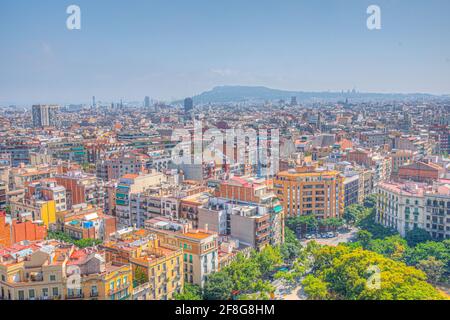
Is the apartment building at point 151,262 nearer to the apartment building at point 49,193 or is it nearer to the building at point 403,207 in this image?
the apartment building at point 49,193

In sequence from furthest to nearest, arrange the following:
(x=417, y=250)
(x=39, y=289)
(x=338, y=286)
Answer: (x=417, y=250) → (x=338, y=286) → (x=39, y=289)

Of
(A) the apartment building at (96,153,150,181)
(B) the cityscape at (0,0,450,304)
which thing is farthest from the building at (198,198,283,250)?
(A) the apartment building at (96,153,150,181)

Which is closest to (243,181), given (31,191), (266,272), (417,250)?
(266,272)

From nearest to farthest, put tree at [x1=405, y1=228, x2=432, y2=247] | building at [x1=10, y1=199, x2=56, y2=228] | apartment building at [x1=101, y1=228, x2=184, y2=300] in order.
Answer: apartment building at [x1=101, y1=228, x2=184, y2=300]
tree at [x1=405, y1=228, x2=432, y2=247]
building at [x1=10, y1=199, x2=56, y2=228]

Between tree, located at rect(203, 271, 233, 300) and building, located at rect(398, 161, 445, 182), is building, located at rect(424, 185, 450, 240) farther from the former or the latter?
tree, located at rect(203, 271, 233, 300)

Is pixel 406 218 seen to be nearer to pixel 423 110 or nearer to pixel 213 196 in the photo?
pixel 213 196

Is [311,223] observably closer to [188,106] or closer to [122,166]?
[122,166]

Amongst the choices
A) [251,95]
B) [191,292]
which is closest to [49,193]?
[191,292]
